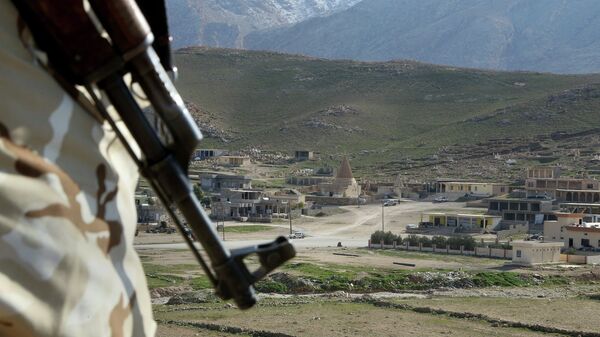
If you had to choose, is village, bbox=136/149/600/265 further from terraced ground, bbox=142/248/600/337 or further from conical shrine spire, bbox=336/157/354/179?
terraced ground, bbox=142/248/600/337

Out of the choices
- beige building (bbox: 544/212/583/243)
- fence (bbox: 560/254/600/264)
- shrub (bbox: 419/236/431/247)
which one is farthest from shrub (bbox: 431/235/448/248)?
fence (bbox: 560/254/600/264)

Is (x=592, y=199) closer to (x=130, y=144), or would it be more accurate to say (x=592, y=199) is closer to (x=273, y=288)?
(x=273, y=288)

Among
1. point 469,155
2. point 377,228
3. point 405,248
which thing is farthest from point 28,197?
point 469,155

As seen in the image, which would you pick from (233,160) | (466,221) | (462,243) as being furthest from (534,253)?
(233,160)

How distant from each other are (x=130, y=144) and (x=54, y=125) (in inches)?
8.5

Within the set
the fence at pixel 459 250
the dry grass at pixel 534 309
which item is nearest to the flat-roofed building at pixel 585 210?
the fence at pixel 459 250

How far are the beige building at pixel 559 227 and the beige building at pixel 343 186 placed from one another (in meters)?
24.1

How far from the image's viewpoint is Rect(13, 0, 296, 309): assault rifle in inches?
68.3

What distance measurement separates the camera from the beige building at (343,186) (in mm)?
68125

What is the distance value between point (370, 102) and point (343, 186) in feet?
196

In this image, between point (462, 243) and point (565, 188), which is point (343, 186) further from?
point (462, 243)

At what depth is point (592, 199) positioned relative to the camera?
5766 centimetres

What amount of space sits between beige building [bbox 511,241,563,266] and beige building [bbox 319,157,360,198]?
28631 mm

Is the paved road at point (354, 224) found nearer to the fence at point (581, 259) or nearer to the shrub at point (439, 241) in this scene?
the shrub at point (439, 241)
